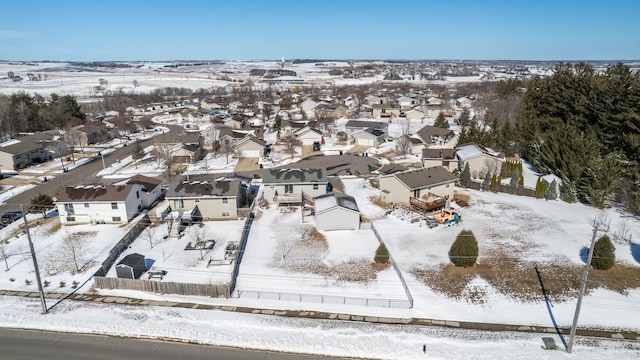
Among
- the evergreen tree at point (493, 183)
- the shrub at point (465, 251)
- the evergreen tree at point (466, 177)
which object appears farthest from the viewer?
the evergreen tree at point (466, 177)

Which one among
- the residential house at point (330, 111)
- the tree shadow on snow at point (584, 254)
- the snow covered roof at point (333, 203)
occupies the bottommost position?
the tree shadow on snow at point (584, 254)

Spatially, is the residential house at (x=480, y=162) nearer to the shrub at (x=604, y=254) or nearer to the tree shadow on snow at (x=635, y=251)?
the tree shadow on snow at (x=635, y=251)

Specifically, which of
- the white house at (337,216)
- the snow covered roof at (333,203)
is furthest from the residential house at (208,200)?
the white house at (337,216)

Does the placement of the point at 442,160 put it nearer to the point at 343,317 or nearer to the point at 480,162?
the point at 480,162

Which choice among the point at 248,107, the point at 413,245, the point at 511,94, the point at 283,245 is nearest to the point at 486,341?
the point at 413,245

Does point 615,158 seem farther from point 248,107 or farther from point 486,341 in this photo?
point 248,107

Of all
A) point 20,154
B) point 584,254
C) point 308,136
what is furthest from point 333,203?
point 20,154

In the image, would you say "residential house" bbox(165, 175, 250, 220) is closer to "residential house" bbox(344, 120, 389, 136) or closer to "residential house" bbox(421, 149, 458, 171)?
"residential house" bbox(421, 149, 458, 171)
